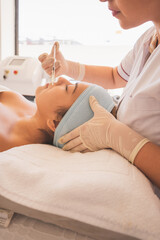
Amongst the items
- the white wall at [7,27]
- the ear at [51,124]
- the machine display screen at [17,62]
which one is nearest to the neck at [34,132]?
the ear at [51,124]

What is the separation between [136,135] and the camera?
672 millimetres

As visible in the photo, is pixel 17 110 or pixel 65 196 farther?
pixel 17 110

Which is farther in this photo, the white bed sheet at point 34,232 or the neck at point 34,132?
the neck at point 34,132

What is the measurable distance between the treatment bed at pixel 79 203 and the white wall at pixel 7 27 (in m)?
2.55

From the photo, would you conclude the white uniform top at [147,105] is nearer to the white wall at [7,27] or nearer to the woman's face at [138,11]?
the woman's face at [138,11]

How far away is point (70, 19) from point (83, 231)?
3.06 m

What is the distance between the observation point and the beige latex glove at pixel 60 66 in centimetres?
115

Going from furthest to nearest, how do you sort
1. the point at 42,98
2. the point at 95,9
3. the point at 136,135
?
the point at 95,9 < the point at 42,98 < the point at 136,135

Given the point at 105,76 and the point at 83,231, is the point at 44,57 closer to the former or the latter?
the point at 105,76

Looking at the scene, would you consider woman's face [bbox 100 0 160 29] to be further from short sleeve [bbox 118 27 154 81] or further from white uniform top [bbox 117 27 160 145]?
short sleeve [bbox 118 27 154 81]

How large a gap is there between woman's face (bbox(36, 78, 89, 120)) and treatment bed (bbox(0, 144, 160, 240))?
411 mm

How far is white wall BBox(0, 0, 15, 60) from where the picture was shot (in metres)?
2.60

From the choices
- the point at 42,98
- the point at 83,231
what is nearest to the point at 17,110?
the point at 42,98

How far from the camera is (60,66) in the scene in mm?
1217
